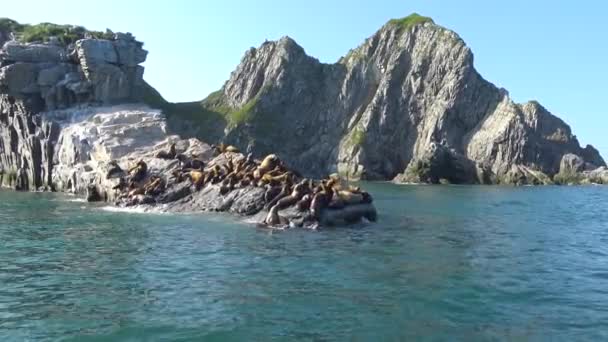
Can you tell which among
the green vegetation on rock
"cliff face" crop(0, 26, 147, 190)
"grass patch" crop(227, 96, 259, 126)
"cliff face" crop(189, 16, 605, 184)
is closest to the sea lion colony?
"cliff face" crop(0, 26, 147, 190)

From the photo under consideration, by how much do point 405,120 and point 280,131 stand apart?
40762mm

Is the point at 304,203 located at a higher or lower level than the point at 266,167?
lower

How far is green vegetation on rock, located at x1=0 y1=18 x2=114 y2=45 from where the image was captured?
104 meters

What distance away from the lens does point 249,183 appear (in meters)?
53.4

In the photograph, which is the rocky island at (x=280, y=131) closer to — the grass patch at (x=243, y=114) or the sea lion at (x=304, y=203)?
the sea lion at (x=304, y=203)

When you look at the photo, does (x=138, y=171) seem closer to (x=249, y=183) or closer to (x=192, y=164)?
(x=192, y=164)

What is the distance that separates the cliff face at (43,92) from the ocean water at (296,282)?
4745cm

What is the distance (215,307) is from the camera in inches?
845


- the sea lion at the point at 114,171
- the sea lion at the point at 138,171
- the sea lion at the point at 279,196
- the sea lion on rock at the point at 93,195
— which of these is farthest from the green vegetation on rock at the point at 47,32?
the sea lion at the point at 279,196

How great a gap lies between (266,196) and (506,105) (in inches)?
4846

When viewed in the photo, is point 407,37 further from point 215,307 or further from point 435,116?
point 215,307

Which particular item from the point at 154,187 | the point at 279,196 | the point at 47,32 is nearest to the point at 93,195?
the point at 154,187

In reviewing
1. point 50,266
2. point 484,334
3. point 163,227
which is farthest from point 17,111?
point 484,334

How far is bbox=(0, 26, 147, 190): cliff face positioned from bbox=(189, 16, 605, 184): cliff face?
73137 millimetres
